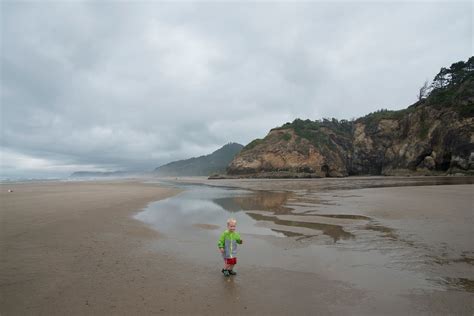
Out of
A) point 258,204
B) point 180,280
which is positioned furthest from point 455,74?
point 180,280

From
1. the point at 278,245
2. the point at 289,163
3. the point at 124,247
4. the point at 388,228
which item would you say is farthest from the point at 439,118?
the point at 124,247

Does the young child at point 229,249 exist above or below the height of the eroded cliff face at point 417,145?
below

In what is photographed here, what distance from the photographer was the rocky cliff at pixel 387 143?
44.4 m

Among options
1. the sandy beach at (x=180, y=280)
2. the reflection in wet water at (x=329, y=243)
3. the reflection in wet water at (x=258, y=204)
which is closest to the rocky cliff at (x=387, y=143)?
the reflection in wet water at (x=258, y=204)

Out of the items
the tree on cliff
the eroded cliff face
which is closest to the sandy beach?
the eroded cliff face

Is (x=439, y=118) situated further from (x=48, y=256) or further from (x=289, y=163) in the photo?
(x=48, y=256)

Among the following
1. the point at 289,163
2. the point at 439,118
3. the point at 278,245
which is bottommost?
the point at 278,245

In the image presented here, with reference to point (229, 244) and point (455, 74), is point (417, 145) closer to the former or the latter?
point (455, 74)

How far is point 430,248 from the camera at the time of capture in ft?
21.3

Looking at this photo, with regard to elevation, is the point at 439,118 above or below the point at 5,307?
above

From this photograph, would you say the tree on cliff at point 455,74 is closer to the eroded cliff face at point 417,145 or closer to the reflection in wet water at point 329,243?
the eroded cliff face at point 417,145

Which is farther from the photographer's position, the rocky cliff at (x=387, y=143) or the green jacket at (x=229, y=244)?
the rocky cliff at (x=387, y=143)

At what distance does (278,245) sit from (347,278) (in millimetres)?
2721

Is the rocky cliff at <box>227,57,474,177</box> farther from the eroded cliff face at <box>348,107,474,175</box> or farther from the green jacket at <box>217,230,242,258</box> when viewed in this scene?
the green jacket at <box>217,230,242,258</box>
